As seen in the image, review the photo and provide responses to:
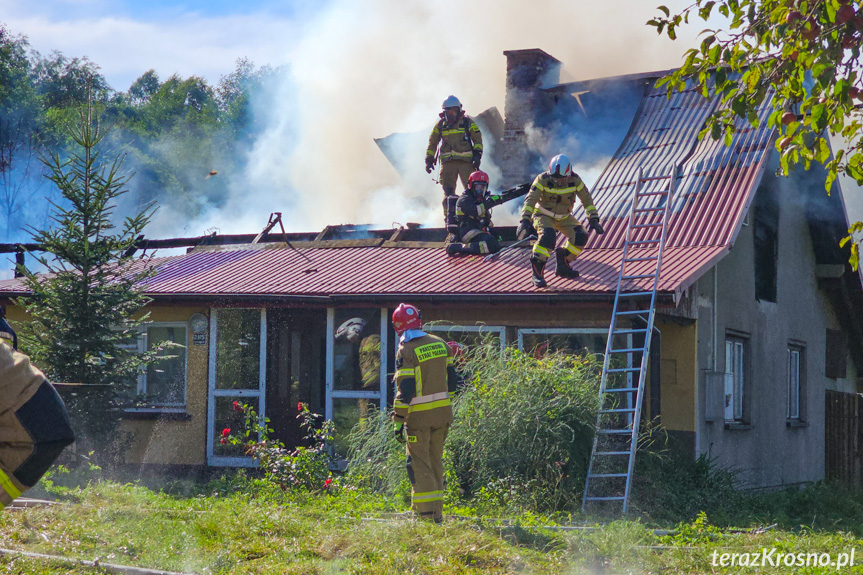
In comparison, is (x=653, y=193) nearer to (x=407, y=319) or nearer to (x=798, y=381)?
(x=798, y=381)

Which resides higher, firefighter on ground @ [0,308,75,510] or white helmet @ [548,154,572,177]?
white helmet @ [548,154,572,177]

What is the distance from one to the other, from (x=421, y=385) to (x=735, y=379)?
6666mm

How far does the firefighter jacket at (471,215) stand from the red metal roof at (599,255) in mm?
438

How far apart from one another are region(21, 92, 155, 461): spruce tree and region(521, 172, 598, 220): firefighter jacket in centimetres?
486

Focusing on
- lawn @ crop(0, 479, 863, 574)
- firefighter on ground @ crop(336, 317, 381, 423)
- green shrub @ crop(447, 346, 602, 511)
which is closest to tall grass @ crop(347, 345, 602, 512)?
green shrub @ crop(447, 346, 602, 511)

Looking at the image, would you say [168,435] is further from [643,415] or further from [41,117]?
[41,117]

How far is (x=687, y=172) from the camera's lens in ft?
44.1

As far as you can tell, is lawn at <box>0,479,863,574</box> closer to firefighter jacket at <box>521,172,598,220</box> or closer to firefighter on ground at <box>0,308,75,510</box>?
firefighter on ground at <box>0,308,75,510</box>

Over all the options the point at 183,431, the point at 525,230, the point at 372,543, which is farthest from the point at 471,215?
the point at 372,543

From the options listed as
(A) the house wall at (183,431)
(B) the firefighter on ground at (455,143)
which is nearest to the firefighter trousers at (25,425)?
(A) the house wall at (183,431)

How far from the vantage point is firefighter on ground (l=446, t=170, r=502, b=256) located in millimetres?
13172

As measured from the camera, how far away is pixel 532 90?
58.3ft

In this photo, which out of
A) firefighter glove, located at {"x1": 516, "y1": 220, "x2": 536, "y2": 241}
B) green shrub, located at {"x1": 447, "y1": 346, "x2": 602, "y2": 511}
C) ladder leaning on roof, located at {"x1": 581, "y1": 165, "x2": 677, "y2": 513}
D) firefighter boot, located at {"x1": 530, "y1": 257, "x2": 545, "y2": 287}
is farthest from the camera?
firefighter glove, located at {"x1": 516, "y1": 220, "x2": 536, "y2": 241}

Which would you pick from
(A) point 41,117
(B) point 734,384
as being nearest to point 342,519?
(B) point 734,384
